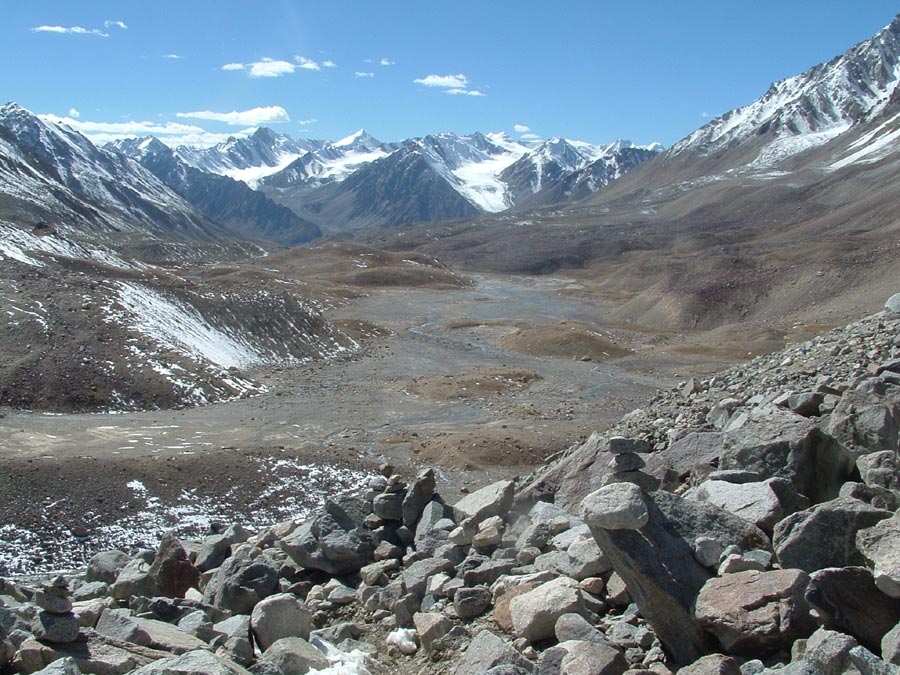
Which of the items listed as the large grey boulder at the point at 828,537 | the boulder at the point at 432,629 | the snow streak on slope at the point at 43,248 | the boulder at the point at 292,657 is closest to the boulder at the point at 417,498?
the boulder at the point at 432,629

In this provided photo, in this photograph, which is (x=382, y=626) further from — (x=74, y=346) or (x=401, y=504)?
(x=74, y=346)

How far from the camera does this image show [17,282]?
165 ft

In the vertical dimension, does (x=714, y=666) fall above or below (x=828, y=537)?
below

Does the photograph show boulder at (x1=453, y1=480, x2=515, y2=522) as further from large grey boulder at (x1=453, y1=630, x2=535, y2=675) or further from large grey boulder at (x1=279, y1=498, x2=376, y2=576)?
large grey boulder at (x1=453, y1=630, x2=535, y2=675)

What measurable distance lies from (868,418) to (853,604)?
16.3ft

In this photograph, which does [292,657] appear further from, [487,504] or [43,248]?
[43,248]

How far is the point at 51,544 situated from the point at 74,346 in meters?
24.1

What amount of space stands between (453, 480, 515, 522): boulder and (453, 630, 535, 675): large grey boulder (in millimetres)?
4760

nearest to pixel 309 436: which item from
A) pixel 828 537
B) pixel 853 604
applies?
pixel 828 537

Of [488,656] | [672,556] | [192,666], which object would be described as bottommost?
[488,656]

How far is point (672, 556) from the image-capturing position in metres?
8.93

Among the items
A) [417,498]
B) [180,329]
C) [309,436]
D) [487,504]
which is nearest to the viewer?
[487,504]

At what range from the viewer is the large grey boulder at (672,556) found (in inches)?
332

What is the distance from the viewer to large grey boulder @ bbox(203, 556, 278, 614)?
1314 cm
